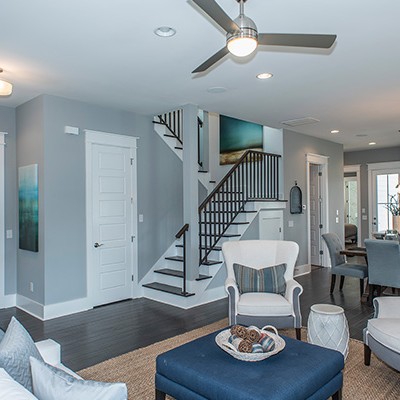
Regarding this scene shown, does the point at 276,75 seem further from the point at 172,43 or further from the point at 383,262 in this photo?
the point at 383,262

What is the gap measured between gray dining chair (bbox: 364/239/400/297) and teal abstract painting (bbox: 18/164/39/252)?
4.40 meters

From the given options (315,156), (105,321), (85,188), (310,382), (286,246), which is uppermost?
(315,156)

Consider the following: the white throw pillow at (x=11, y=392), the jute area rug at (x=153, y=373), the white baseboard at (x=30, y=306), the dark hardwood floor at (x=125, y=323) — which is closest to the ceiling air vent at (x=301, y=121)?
the dark hardwood floor at (x=125, y=323)

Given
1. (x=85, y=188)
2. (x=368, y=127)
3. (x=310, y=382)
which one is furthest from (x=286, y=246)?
(x=368, y=127)

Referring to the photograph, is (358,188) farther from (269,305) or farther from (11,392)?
(11,392)

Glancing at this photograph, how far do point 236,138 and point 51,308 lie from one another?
495 cm

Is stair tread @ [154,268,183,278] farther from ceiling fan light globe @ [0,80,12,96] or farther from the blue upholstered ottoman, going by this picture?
ceiling fan light globe @ [0,80,12,96]

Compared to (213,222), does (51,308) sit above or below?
below

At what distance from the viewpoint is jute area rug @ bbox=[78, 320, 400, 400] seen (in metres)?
2.68

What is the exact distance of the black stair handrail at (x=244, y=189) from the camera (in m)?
6.15

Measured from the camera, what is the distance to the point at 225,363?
2195mm

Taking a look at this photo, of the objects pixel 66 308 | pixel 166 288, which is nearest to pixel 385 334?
pixel 166 288

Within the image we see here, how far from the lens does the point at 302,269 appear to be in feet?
24.0

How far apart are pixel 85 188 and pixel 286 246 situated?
2.80 m
